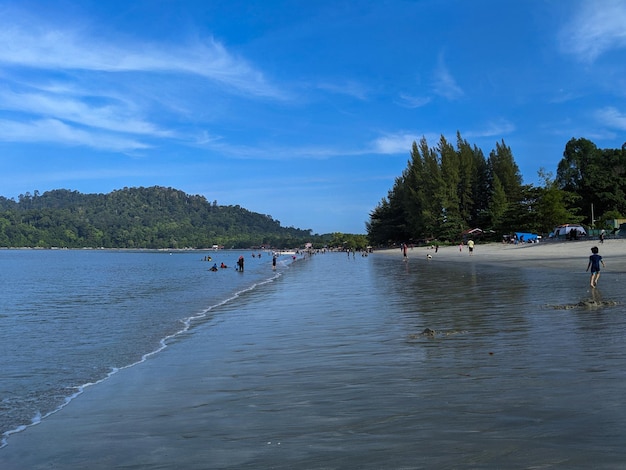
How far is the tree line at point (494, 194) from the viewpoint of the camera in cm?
8381

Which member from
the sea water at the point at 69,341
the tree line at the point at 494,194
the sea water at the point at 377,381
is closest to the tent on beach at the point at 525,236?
the tree line at the point at 494,194

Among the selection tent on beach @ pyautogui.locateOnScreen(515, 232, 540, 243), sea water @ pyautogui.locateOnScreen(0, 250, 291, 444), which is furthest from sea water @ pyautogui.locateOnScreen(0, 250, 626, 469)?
tent on beach @ pyautogui.locateOnScreen(515, 232, 540, 243)

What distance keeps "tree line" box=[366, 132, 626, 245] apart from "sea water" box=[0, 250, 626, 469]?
71.4 metres

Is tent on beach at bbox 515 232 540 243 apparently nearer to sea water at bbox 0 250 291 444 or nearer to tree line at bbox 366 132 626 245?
tree line at bbox 366 132 626 245

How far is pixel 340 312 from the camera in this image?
54.3 feet

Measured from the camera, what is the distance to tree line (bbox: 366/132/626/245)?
83812mm

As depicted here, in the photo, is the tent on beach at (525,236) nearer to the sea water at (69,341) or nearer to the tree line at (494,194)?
the tree line at (494,194)

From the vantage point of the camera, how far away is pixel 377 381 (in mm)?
7477

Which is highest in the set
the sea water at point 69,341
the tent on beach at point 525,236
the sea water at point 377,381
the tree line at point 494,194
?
the tree line at point 494,194

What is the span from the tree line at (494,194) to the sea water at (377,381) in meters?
71.4

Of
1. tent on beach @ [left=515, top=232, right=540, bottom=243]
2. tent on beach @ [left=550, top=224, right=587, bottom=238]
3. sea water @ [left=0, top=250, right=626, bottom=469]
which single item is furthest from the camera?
tent on beach @ [left=515, top=232, right=540, bottom=243]

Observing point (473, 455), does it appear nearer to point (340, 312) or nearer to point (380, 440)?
point (380, 440)

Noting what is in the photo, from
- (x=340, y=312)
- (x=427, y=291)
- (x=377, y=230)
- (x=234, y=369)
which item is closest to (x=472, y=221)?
(x=377, y=230)

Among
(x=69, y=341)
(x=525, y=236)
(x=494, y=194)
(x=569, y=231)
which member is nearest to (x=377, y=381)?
(x=69, y=341)
